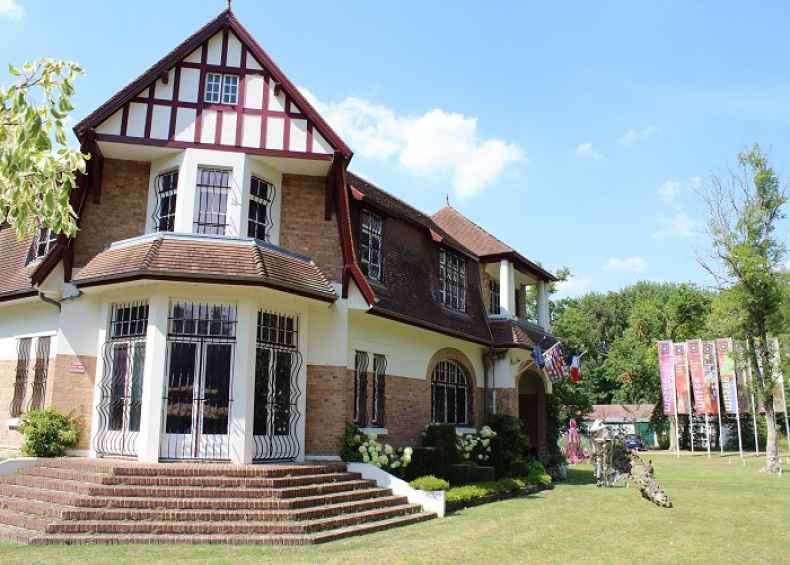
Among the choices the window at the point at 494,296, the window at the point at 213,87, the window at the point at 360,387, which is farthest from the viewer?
the window at the point at 494,296

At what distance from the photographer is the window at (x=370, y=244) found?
53.0 ft

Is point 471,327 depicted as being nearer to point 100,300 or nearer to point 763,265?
point 100,300

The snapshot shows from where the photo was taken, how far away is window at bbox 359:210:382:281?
53.0 feet

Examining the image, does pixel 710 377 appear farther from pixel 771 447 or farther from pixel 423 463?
pixel 423 463

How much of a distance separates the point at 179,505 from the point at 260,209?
6.41 m

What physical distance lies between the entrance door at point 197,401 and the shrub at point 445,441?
6.22 m

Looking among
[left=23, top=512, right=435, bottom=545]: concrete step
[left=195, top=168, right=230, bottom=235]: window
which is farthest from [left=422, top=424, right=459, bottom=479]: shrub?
[left=195, top=168, right=230, bottom=235]: window

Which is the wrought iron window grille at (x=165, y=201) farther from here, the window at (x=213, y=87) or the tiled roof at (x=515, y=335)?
the tiled roof at (x=515, y=335)

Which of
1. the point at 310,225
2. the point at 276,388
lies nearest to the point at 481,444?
the point at 276,388

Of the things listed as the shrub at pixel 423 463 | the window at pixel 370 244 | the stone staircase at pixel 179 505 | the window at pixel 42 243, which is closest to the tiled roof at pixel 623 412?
the shrub at pixel 423 463

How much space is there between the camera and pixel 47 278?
1328 centimetres

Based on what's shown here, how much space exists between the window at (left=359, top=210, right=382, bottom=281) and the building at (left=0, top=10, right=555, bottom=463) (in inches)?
1.9

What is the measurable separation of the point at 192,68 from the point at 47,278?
5.17 m

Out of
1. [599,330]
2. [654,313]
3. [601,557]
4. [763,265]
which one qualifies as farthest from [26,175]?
[599,330]
